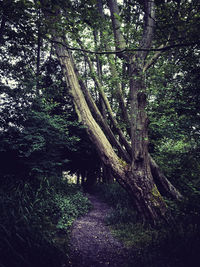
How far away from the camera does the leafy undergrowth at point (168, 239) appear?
246 cm

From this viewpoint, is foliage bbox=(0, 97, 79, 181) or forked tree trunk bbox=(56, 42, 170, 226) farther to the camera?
foliage bbox=(0, 97, 79, 181)

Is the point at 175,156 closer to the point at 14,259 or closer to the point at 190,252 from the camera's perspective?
the point at 190,252

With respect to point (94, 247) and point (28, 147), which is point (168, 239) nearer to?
point (94, 247)

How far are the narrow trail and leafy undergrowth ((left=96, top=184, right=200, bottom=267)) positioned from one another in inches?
8.8

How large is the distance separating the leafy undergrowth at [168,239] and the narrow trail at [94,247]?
22cm

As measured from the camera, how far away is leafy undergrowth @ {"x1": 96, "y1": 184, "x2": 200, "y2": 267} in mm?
2459

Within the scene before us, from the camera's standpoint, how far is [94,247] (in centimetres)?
338

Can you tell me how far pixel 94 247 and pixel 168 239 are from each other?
161cm

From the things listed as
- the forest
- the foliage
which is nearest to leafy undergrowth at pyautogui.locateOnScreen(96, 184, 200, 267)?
the forest

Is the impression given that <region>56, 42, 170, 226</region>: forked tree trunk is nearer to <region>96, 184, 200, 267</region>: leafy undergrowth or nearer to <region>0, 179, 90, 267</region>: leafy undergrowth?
<region>96, 184, 200, 267</region>: leafy undergrowth

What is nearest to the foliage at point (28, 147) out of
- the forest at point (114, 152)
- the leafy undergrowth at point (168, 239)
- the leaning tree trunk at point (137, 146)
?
the forest at point (114, 152)

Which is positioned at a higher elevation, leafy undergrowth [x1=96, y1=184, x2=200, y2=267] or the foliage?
the foliage

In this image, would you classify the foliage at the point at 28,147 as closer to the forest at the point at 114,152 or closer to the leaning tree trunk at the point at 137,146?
the forest at the point at 114,152

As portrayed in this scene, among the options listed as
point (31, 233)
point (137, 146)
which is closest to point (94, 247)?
point (31, 233)
